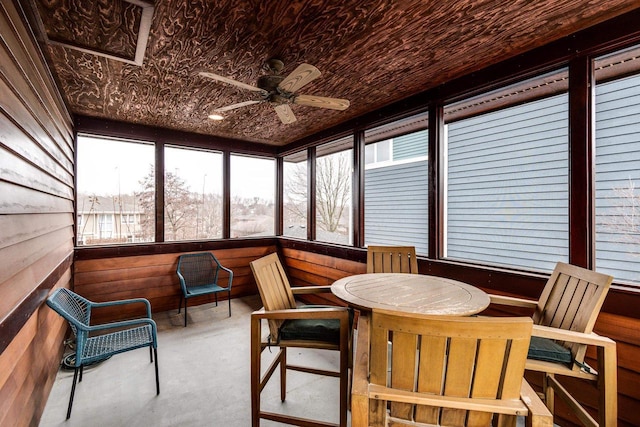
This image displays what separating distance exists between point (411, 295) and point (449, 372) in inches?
33.3

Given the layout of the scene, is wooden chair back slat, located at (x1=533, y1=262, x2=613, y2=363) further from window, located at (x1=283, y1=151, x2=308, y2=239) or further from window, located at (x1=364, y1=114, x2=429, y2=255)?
window, located at (x1=283, y1=151, x2=308, y2=239)

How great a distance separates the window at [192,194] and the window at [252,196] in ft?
0.78

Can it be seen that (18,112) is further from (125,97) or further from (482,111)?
(482,111)

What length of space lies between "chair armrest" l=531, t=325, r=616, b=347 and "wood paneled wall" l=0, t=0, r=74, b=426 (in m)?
2.44

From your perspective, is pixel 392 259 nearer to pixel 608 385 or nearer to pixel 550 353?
pixel 550 353

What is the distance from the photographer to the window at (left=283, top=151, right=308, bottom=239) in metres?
4.49

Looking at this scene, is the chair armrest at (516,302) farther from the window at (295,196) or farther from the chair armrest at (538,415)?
the window at (295,196)

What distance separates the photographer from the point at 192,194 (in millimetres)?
4184

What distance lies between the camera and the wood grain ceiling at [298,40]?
1604 mm

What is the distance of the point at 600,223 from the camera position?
187 centimetres

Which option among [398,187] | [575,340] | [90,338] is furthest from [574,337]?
A: [90,338]

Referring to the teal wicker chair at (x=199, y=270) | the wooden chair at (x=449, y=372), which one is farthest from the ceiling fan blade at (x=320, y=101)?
the teal wicker chair at (x=199, y=270)

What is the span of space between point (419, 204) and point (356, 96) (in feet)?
4.93

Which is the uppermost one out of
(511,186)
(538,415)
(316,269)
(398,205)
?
(511,186)
